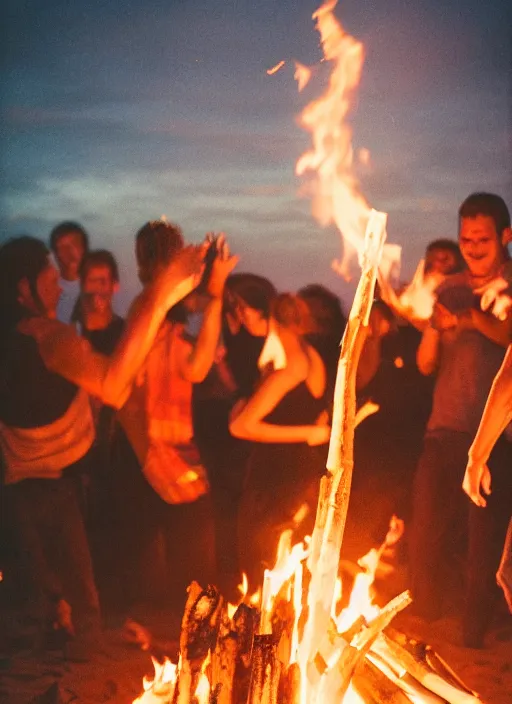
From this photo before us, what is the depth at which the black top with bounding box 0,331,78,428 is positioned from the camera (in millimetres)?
Result: 3904

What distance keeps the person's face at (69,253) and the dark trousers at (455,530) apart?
1.55 m

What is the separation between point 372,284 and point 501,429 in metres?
0.77

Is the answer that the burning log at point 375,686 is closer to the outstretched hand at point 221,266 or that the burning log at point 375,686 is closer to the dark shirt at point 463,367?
the dark shirt at point 463,367

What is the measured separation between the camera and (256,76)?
3895mm

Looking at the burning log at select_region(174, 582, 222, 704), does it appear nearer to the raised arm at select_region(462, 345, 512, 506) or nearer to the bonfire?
the bonfire

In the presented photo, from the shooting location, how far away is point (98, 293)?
12.8 ft

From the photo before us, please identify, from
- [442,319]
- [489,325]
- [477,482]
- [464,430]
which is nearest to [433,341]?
[442,319]

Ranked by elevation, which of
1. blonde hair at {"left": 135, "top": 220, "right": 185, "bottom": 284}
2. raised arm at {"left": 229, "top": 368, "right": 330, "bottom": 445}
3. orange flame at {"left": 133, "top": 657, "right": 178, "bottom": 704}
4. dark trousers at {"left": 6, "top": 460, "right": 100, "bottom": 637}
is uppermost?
blonde hair at {"left": 135, "top": 220, "right": 185, "bottom": 284}

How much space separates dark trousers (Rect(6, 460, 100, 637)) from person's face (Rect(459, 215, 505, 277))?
172 cm

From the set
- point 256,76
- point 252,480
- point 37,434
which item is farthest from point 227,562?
point 256,76

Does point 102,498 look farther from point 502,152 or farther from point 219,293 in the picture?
point 502,152

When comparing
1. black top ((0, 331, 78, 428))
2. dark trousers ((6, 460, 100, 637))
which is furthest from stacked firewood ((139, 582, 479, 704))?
black top ((0, 331, 78, 428))

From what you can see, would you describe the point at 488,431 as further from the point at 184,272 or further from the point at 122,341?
the point at 122,341

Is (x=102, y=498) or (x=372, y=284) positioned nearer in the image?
(x=372, y=284)
